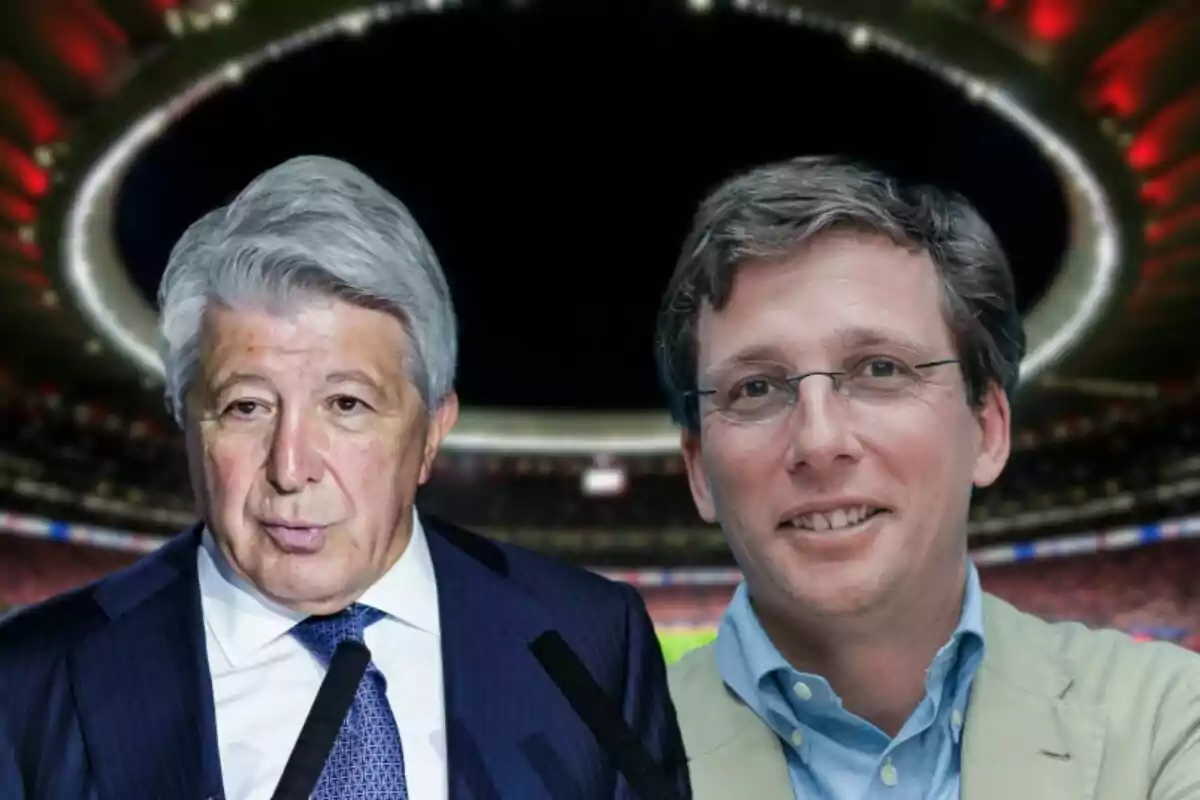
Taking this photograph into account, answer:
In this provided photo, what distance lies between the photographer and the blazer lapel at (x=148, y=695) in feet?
3.24

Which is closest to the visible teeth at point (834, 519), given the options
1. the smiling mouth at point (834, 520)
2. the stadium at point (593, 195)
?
the smiling mouth at point (834, 520)

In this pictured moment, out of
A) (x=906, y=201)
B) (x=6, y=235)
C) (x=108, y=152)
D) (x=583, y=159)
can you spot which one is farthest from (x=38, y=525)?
(x=906, y=201)

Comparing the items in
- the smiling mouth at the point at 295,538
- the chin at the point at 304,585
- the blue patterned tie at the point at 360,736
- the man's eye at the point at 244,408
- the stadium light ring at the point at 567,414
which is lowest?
the blue patterned tie at the point at 360,736

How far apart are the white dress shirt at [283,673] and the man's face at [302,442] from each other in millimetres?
48

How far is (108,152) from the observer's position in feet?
9.01

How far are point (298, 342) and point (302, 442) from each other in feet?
0.32

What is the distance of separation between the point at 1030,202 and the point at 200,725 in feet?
7.25

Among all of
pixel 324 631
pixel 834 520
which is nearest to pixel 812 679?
pixel 834 520

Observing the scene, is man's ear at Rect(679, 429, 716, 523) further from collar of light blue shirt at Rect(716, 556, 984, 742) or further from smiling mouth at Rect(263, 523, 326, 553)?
smiling mouth at Rect(263, 523, 326, 553)

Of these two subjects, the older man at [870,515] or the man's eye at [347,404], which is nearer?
the man's eye at [347,404]

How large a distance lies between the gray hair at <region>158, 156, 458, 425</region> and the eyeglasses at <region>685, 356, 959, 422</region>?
0.32 m

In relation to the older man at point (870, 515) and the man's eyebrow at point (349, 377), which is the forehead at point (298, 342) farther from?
the older man at point (870, 515)

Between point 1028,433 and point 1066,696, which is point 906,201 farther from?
point 1028,433

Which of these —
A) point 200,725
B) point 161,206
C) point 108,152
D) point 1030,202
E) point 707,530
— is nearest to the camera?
point 200,725
